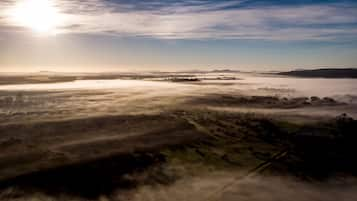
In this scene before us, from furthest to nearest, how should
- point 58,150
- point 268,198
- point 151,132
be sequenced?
point 151,132
point 58,150
point 268,198

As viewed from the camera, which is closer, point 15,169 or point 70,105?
point 15,169

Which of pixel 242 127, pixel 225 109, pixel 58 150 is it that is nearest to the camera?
pixel 58 150

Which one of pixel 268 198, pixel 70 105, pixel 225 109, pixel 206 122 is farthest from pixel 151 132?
pixel 70 105

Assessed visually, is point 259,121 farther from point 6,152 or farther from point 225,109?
point 6,152

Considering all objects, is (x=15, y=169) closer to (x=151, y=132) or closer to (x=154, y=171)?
(x=154, y=171)

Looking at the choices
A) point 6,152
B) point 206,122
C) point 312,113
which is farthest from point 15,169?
point 312,113

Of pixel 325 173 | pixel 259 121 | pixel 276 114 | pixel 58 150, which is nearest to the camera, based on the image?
pixel 325 173

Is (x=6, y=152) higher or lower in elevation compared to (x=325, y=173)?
higher

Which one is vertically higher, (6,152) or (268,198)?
(6,152)

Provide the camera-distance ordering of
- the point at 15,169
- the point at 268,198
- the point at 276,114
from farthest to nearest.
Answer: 1. the point at 276,114
2. the point at 15,169
3. the point at 268,198
